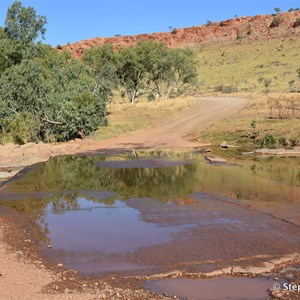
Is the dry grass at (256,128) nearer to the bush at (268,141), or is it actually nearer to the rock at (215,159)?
the bush at (268,141)

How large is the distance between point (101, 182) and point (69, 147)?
8521 millimetres

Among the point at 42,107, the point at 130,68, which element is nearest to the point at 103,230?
the point at 42,107

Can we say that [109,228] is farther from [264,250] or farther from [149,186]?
[149,186]

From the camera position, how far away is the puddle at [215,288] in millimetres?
5910

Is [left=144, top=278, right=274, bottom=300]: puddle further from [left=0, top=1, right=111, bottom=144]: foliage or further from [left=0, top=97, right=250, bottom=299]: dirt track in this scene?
[left=0, top=1, right=111, bottom=144]: foliage

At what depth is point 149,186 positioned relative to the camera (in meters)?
13.3

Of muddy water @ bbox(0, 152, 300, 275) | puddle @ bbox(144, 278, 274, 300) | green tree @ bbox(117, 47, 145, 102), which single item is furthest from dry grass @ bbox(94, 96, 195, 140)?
puddle @ bbox(144, 278, 274, 300)

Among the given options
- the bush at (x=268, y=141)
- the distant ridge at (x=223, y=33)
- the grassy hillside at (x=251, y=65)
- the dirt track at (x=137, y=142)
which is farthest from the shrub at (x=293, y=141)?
the distant ridge at (x=223, y=33)

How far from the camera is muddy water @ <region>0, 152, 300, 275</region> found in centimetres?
747

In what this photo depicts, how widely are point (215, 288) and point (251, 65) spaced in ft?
232

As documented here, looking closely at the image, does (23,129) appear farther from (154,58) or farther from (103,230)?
(154,58)

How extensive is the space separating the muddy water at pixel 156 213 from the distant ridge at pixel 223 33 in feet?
273

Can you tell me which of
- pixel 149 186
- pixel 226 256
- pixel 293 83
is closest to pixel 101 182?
pixel 149 186

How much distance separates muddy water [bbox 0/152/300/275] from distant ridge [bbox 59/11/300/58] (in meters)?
83.3
